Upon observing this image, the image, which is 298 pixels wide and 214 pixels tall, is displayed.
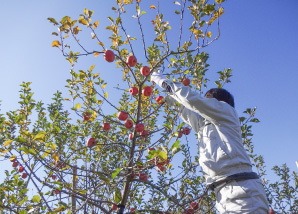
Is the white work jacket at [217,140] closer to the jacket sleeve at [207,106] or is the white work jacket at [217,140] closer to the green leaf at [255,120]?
the jacket sleeve at [207,106]

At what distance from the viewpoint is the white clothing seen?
5.13 ft

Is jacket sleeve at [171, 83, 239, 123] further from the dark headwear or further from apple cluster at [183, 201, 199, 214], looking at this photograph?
apple cluster at [183, 201, 199, 214]

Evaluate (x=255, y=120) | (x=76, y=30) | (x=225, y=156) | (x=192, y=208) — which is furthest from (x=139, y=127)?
(x=255, y=120)

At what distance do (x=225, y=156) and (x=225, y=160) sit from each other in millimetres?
30

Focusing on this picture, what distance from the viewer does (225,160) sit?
67.4 inches

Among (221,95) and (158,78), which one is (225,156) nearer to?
(221,95)

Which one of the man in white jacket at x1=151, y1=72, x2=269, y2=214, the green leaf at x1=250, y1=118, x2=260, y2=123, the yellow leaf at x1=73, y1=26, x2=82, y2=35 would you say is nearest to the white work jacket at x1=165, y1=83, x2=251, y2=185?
the man in white jacket at x1=151, y1=72, x2=269, y2=214

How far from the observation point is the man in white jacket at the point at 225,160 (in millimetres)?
1566

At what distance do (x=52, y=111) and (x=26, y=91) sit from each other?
2.11 ft

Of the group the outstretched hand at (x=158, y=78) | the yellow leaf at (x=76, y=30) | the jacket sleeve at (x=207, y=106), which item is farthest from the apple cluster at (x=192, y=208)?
the yellow leaf at (x=76, y=30)

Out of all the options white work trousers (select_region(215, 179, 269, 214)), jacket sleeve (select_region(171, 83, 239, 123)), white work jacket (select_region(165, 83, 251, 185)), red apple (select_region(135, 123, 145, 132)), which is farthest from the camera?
red apple (select_region(135, 123, 145, 132))

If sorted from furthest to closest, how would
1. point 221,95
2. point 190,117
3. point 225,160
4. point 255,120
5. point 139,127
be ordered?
point 255,120 < point 190,117 < point 139,127 < point 221,95 < point 225,160

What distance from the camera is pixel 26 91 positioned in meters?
3.76

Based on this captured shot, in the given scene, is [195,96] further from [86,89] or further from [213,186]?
[86,89]
